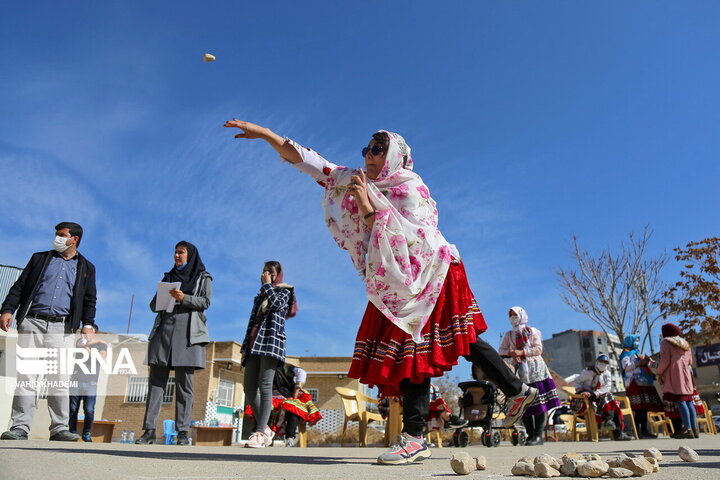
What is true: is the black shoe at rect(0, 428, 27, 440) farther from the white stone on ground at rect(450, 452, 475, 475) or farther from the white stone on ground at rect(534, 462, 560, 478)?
the white stone on ground at rect(534, 462, 560, 478)

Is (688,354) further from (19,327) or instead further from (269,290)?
(19,327)

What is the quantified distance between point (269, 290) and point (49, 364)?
2.04 metres

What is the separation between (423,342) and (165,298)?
327 cm

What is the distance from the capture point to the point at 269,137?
3.23m

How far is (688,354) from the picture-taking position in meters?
7.63

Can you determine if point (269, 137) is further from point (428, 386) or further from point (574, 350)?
point (574, 350)

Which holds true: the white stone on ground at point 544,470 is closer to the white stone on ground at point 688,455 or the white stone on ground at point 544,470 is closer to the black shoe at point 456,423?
the white stone on ground at point 688,455

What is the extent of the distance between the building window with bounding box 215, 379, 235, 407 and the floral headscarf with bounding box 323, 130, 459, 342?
27393mm

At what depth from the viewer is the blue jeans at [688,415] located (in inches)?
284

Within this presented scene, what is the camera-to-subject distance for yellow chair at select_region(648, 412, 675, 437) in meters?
9.31

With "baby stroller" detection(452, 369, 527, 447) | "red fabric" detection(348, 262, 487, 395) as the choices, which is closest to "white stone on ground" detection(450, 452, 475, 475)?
"red fabric" detection(348, 262, 487, 395)

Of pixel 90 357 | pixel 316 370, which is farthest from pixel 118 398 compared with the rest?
pixel 90 357

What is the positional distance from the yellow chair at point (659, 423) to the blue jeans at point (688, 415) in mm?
1610

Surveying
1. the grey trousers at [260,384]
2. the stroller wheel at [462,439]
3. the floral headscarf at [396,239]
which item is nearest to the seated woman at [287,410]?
the grey trousers at [260,384]
